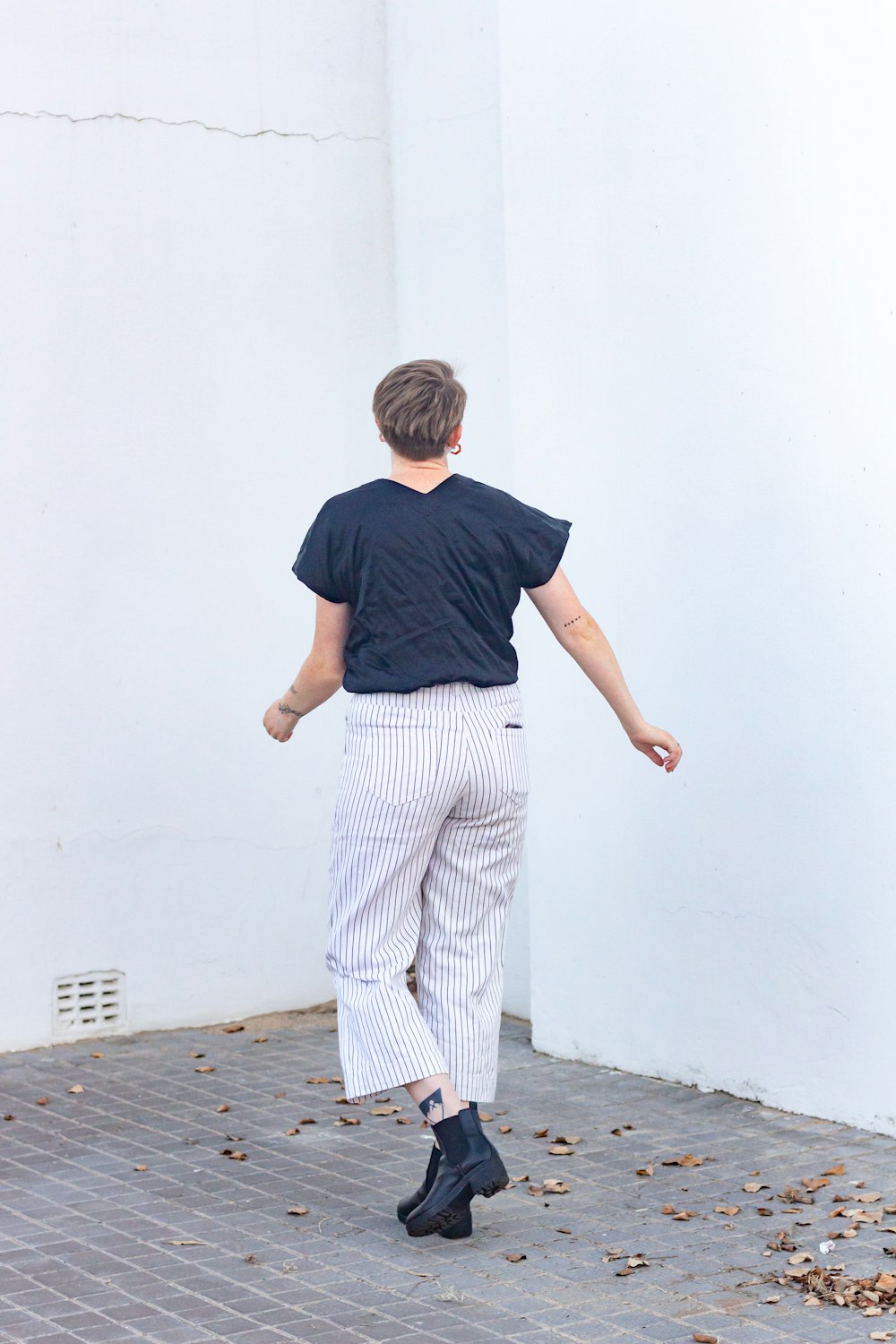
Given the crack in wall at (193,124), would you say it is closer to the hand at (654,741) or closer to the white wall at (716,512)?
the white wall at (716,512)

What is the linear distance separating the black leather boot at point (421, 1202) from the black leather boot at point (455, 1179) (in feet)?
0.06

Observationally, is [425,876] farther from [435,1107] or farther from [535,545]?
[535,545]

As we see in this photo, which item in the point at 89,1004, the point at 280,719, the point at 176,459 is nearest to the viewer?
the point at 280,719

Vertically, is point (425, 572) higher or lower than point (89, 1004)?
higher

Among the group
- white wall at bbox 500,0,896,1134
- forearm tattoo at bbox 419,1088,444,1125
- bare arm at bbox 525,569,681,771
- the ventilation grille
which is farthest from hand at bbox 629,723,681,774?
the ventilation grille

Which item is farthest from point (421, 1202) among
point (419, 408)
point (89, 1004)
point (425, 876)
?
point (89, 1004)

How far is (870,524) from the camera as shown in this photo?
15.1ft

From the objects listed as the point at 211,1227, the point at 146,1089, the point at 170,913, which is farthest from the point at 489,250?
the point at 211,1227

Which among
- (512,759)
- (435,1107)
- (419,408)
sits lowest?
(435,1107)

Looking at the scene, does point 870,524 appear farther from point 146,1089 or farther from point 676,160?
point 146,1089

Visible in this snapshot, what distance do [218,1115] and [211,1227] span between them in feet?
3.59

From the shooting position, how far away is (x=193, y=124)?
254 inches

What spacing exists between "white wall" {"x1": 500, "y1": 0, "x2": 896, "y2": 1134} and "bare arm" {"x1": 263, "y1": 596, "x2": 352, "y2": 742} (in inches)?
56.4

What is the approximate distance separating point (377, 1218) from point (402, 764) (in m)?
1.18
